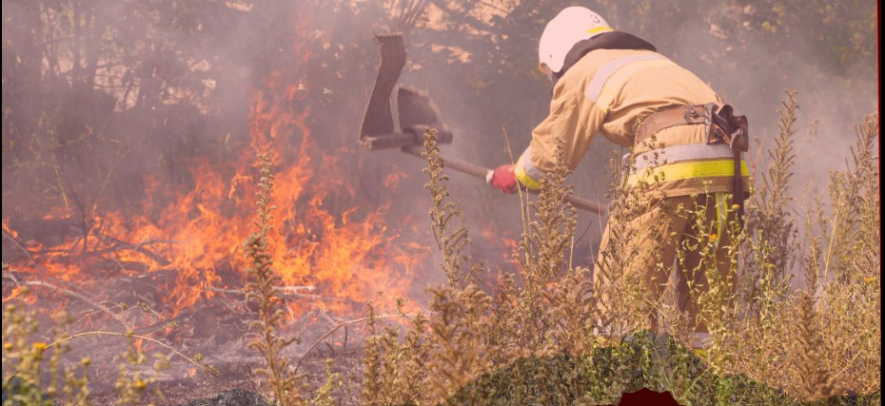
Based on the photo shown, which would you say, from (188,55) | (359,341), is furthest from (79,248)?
(359,341)

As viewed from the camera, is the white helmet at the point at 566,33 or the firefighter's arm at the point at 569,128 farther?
the white helmet at the point at 566,33

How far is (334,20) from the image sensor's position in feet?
22.3

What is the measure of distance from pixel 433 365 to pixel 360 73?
509 cm

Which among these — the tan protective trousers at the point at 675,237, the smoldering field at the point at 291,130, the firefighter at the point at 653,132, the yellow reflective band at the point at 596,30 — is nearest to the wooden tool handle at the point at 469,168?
the firefighter at the point at 653,132

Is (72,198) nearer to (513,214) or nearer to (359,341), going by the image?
(359,341)

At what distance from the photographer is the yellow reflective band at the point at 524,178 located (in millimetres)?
4277

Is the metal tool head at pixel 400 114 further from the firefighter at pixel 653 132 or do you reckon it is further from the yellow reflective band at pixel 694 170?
the yellow reflective band at pixel 694 170

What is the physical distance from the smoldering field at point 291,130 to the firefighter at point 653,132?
5.32ft

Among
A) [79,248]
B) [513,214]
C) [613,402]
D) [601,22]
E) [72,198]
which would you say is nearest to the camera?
[613,402]

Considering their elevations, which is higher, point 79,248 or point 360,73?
point 360,73

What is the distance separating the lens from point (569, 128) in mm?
4152

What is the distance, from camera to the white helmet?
4504 millimetres

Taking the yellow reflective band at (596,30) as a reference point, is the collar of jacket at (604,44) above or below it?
below

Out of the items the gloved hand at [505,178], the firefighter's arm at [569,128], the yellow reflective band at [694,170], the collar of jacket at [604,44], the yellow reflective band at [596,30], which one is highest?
the yellow reflective band at [596,30]
